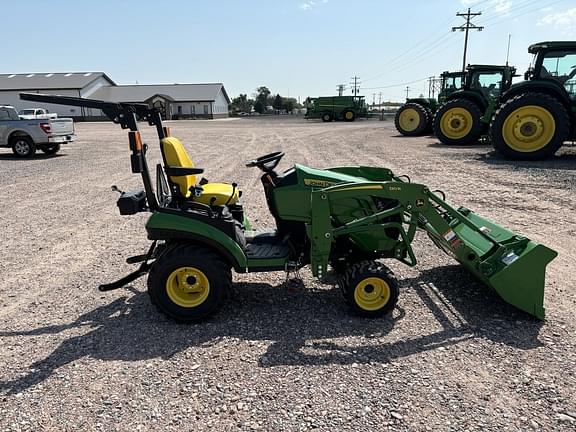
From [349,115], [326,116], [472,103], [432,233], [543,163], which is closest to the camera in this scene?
[432,233]

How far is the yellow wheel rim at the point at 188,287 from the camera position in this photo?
3729 mm

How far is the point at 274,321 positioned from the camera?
377cm

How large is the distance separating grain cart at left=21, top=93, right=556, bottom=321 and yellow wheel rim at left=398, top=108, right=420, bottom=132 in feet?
61.1

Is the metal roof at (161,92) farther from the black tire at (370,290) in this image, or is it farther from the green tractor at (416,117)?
the black tire at (370,290)

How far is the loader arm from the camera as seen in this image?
3.56 metres

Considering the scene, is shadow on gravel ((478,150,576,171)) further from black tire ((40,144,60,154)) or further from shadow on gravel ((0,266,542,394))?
black tire ((40,144,60,154))

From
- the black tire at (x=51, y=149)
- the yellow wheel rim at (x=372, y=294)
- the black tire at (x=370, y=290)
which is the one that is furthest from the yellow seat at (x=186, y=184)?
the black tire at (x=51, y=149)

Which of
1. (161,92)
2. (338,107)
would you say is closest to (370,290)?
(338,107)

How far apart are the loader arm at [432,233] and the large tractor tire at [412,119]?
18.6m

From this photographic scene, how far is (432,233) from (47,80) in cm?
7634

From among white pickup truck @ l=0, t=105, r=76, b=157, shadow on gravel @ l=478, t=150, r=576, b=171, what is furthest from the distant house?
shadow on gravel @ l=478, t=150, r=576, b=171

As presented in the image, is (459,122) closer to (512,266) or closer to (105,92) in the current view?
(512,266)

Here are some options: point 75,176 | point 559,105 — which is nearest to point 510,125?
point 559,105

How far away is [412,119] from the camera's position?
2155 cm
